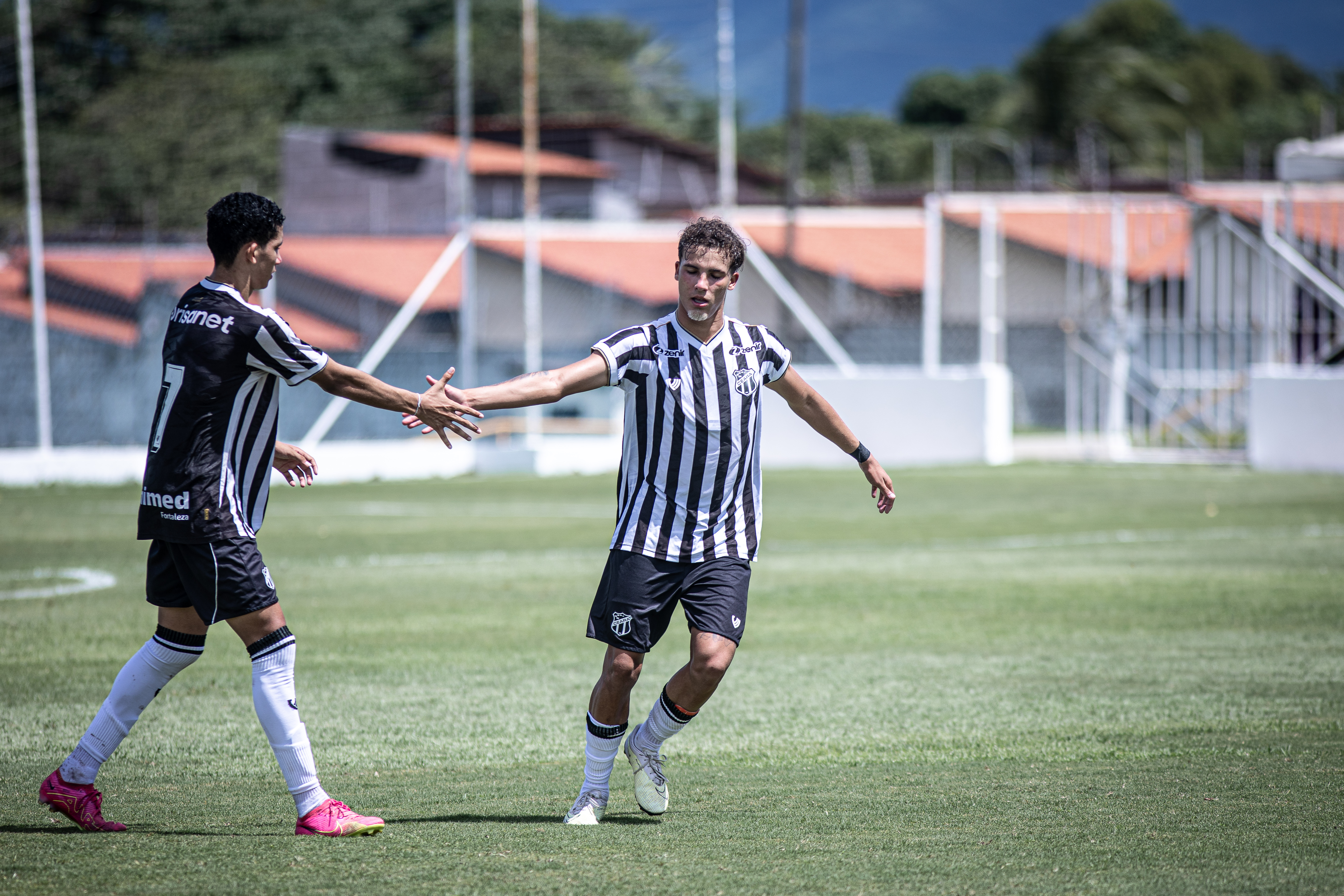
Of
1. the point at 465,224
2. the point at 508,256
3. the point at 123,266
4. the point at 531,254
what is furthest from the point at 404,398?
the point at 508,256

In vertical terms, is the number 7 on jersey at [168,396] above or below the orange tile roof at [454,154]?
below

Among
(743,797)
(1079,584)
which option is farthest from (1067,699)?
(1079,584)

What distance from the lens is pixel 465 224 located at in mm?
24562

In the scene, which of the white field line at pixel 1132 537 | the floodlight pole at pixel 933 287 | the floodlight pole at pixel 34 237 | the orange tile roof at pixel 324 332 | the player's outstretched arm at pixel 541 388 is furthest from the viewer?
the orange tile roof at pixel 324 332

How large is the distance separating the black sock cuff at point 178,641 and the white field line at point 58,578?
6449 mm

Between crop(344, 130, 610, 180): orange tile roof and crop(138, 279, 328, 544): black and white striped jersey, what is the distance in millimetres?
42930

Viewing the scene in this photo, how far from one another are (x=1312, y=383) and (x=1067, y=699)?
54.7ft

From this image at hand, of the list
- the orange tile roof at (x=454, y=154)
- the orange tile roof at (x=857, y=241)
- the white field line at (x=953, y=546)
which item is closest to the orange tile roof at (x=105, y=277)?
the white field line at (x=953, y=546)

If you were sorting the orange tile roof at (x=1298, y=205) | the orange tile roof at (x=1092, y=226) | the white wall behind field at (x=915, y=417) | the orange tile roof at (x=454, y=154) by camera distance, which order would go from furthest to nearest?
the orange tile roof at (x=454, y=154), the orange tile roof at (x=1092, y=226), the orange tile roof at (x=1298, y=205), the white wall behind field at (x=915, y=417)

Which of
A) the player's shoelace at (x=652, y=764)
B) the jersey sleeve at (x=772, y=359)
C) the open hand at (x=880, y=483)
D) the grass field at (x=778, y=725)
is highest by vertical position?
the jersey sleeve at (x=772, y=359)

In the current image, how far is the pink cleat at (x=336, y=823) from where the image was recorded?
508cm

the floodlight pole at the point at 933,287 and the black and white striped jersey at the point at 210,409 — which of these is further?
the floodlight pole at the point at 933,287

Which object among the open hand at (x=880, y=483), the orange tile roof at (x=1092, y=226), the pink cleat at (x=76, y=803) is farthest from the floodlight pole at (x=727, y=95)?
the pink cleat at (x=76, y=803)

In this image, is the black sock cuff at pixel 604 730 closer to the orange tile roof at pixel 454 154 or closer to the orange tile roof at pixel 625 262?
the orange tile roof at pixel 625 262
